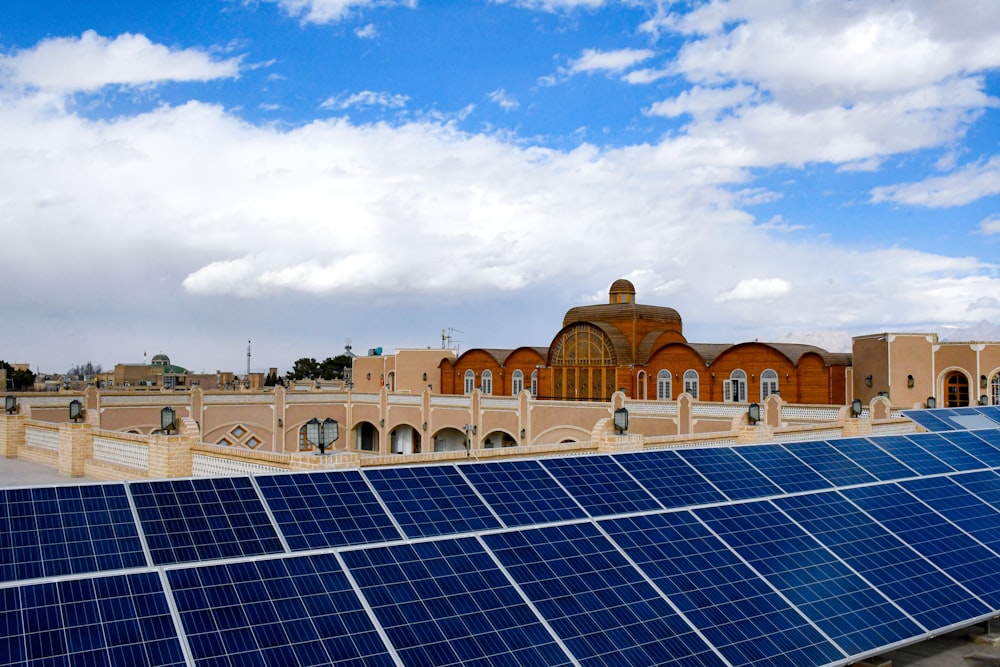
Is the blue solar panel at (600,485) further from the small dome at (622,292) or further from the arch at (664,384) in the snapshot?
the small dome at (622,292)

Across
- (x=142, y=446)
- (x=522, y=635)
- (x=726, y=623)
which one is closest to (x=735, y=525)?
(x=726, y=623)

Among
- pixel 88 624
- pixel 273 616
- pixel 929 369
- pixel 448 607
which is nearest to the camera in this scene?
pixel 88 624

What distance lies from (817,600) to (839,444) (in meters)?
7.60

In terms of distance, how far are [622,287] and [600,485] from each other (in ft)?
156

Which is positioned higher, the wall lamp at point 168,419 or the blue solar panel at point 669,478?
the wall lamp at point 168,419

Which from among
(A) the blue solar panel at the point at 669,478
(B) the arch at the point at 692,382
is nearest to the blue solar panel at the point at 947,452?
(A) the blue solar panel at the point at 669,478

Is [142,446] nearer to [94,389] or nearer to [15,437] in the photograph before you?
[15,437]

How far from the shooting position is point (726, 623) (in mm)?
8766

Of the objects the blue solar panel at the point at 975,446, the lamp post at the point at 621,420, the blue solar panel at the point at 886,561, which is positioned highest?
the lamp post at the point at 621,420

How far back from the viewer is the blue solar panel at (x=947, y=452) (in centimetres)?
1675

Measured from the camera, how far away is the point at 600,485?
11.7m

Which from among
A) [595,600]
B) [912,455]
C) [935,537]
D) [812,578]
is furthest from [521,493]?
[912,455]

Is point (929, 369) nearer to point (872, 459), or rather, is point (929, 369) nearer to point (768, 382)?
point (768, 382)

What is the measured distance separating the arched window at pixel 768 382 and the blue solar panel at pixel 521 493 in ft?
114
